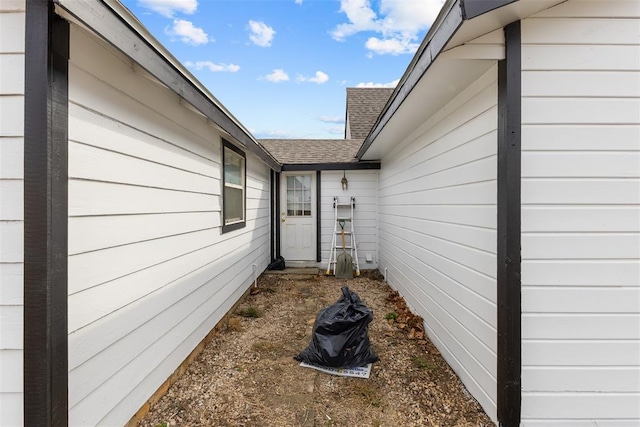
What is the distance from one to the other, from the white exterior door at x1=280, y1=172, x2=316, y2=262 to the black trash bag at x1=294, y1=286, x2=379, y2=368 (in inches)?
155

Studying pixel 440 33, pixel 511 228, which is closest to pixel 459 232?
pixel 511 228

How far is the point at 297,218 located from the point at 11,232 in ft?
17.5

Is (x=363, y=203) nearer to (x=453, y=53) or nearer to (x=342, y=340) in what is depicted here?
(x=342, y=340)

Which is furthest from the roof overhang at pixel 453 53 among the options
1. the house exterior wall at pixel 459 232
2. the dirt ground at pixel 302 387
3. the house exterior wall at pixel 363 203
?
the house exterior wall at pixel 363 203

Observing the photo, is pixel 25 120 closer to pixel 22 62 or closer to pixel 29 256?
pixel 22 62

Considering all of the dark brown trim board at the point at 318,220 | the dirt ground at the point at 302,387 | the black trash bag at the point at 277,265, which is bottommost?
the dirt ground at the point at 302,387

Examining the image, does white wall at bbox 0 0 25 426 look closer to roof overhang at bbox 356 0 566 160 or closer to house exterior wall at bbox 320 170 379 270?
roof overhang at bbox 356 0 566 160

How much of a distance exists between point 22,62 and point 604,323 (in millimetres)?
3247

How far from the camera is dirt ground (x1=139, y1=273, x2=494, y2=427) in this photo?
1858 millimetres

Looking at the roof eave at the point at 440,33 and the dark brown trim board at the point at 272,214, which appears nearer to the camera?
the roof eave at the point at 440,33

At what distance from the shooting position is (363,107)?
1138 cm

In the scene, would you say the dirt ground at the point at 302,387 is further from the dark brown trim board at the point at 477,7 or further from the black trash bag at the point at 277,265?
the black trash bag at the point at 277,265

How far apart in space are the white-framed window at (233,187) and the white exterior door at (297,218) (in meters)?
2.30

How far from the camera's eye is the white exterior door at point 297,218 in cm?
644
